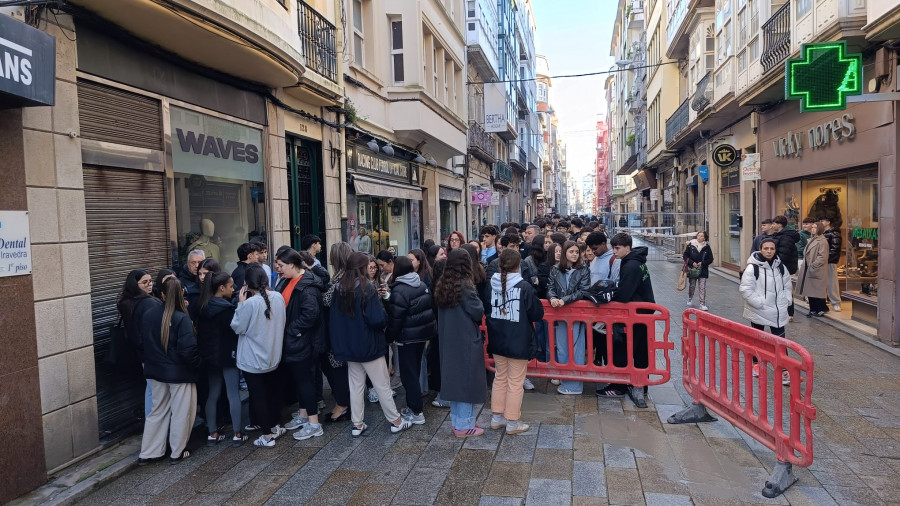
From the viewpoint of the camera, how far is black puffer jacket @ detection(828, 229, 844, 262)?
11133 millimetres

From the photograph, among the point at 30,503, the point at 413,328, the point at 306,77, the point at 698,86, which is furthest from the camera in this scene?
the point at 698,86

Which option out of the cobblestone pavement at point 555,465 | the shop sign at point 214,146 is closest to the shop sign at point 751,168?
the cobblestone pavement at point 555,465

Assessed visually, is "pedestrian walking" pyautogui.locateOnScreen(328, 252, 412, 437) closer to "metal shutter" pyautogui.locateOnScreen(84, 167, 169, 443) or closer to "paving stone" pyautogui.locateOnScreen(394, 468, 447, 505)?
"paving stone" pyautogui.locateOnScreen(394, 468, 447, 505)

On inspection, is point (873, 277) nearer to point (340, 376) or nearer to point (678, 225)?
point (340, 376)

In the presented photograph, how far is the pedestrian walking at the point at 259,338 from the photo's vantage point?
5336mm

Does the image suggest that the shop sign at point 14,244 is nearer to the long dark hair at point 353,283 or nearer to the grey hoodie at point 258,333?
the grey hoodie at point 258,333

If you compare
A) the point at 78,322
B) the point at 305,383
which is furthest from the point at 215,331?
the point at 78,322

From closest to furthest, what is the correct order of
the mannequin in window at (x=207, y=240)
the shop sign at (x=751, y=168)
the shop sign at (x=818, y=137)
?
1. the mannequin in window at (x=207, y=240)
2. the shop sign at (x=818, y=137)
3. the shop sign at (x=751, y=168)

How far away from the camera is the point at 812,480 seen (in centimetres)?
452

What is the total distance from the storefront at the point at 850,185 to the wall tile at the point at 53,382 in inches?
411

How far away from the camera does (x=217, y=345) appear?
217 inches

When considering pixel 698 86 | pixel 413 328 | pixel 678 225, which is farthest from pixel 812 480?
pixel 678 225

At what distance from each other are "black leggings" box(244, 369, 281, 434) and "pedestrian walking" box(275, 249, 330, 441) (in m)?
0.23

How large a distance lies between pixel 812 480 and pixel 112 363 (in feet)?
19.6
